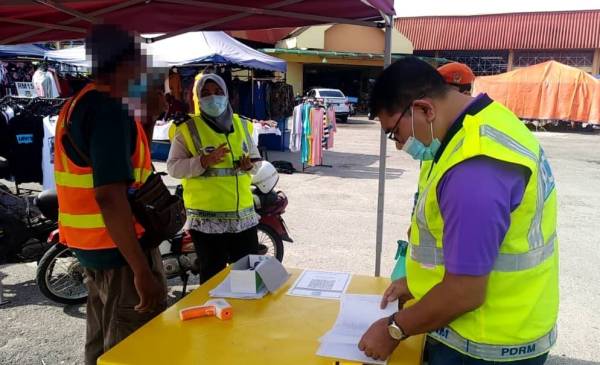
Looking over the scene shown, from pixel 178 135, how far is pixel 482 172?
8.11ft

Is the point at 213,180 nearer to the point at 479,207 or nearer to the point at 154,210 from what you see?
the point at 154,210

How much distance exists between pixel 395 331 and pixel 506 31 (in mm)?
35253

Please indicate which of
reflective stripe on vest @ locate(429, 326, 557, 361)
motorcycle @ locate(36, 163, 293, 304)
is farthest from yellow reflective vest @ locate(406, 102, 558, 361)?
motorcycle @ locate(36, 163, 293, 304)

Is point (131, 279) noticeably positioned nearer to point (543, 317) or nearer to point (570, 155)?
point (543, 317)

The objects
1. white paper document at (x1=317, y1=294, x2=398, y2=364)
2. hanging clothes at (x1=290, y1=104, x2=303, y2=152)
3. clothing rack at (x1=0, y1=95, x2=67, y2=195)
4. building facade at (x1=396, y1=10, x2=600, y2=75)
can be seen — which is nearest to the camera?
white paper document at (x1=317, y1=294, x2=398, y2=364)

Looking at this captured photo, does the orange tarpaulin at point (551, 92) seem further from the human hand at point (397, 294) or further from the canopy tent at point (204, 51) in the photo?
the human hand at point (397, 294)

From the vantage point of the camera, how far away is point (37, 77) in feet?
41.2

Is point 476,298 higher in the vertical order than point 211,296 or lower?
higher

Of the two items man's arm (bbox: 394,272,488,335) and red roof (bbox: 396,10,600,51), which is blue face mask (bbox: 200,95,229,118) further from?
red roof (bbox: 396,10,600,51)

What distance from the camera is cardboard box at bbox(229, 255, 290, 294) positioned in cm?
236

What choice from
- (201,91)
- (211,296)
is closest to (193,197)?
(201,91)

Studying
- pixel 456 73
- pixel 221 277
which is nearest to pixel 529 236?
pixel 221 277

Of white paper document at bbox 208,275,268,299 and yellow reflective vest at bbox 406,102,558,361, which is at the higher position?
yellow reflective vest at bbox 406,102,558,361

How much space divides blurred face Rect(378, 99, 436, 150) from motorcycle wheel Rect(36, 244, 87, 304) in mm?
3378
